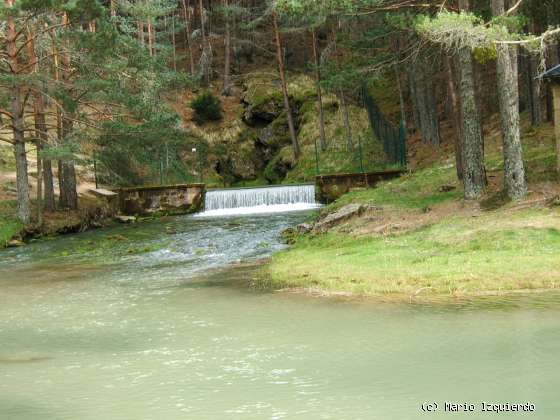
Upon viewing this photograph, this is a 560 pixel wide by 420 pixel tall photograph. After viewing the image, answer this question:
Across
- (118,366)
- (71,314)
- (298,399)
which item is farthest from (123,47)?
(298,399)

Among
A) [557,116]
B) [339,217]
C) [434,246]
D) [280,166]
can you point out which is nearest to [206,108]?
[280,166]

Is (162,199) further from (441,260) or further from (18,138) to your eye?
(441,260)

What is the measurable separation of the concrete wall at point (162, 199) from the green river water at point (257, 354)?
17.6 meters

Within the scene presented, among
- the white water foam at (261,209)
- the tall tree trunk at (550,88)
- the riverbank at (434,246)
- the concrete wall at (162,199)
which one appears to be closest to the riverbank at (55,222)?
the concrete wall at (162,199)

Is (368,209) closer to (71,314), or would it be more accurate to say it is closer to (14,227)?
(71,314)

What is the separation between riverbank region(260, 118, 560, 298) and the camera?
1012 centimetres

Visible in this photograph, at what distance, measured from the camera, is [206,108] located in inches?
1716

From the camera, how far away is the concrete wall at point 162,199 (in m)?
30.2

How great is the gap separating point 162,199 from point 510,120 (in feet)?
63.0

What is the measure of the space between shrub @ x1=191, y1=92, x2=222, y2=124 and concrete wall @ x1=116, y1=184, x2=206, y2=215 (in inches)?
539

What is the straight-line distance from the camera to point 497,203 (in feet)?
50.0

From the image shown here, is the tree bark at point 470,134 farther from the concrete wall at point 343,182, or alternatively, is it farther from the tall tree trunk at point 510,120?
the concrete wall at point 343,182

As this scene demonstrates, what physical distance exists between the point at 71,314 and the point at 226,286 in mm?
2866

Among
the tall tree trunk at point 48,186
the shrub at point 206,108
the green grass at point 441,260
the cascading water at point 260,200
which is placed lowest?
the green grass at point 441,260
